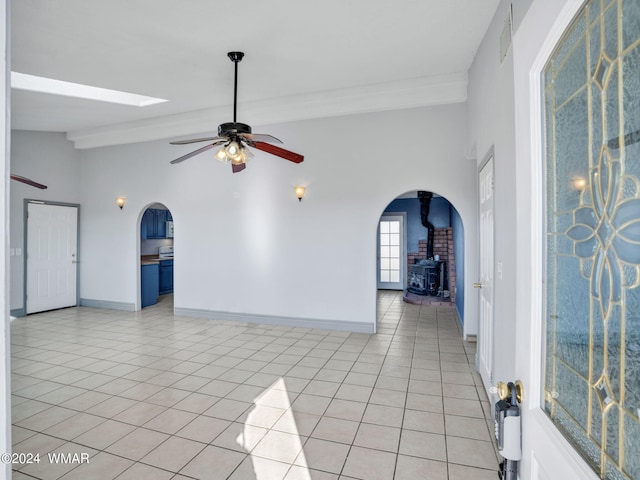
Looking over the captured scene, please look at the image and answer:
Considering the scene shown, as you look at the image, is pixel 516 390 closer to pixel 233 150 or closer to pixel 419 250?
pixel 233 150

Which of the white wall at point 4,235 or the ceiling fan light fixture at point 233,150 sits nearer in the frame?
the white wall at point 4,235

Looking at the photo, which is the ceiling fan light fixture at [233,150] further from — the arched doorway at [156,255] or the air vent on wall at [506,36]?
the arched doorway at [156,255]

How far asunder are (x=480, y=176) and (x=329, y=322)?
2.95 meters

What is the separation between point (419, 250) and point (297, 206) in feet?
14.3

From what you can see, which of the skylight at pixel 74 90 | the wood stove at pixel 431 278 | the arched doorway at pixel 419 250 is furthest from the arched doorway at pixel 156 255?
the wood stove at pixel 431 278

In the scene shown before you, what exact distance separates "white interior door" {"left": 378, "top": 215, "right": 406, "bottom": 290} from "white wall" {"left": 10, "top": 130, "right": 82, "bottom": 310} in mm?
6917

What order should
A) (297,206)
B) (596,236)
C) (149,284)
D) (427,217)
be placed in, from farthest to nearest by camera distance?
(427,217) < (149,284) < (297,206) < (596,236)

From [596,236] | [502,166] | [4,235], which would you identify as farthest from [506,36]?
[4,235]

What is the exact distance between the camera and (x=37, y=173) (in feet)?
21.0

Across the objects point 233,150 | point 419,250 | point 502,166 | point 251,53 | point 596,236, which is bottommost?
point 419,250

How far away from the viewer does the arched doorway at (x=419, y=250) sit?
7645 millimetres

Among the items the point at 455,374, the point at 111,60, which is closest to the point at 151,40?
the point at 111,60

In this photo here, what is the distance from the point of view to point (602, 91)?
728 mm

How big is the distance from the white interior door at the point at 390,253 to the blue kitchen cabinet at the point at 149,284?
530 cm
